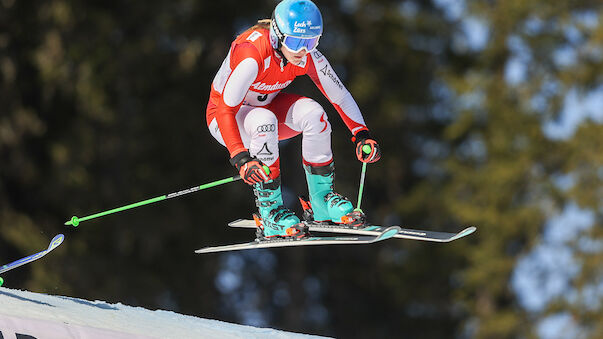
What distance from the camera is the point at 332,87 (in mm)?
7270

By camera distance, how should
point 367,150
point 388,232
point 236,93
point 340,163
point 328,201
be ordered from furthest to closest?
point 340,163, point 328,201, point 367,150, point 388,232, point 236,93

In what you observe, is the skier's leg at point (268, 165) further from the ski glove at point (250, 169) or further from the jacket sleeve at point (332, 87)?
the jacket sleeve at point (332, 87)

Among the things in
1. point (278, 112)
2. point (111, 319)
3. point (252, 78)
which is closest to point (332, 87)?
point (278, 112)

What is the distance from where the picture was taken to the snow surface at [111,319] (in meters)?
6.62

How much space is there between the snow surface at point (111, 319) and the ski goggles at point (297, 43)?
2.10 meters

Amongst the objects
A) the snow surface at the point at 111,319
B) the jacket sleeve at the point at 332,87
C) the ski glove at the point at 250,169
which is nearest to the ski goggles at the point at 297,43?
the jacket sleeve at the point at 332,87

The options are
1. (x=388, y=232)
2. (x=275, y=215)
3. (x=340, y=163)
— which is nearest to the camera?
(x=388, y=232)

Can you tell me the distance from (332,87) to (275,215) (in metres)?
1.02

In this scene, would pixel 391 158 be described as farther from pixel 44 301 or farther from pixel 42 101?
pixel 44 301

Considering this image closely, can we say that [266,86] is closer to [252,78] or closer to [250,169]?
[252,78]

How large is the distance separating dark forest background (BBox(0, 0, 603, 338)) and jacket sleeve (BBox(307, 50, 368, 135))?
11490mm

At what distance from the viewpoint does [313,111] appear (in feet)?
23.6

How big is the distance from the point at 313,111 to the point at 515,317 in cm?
1591

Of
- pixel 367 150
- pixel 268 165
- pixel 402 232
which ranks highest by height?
pixel 367 150
